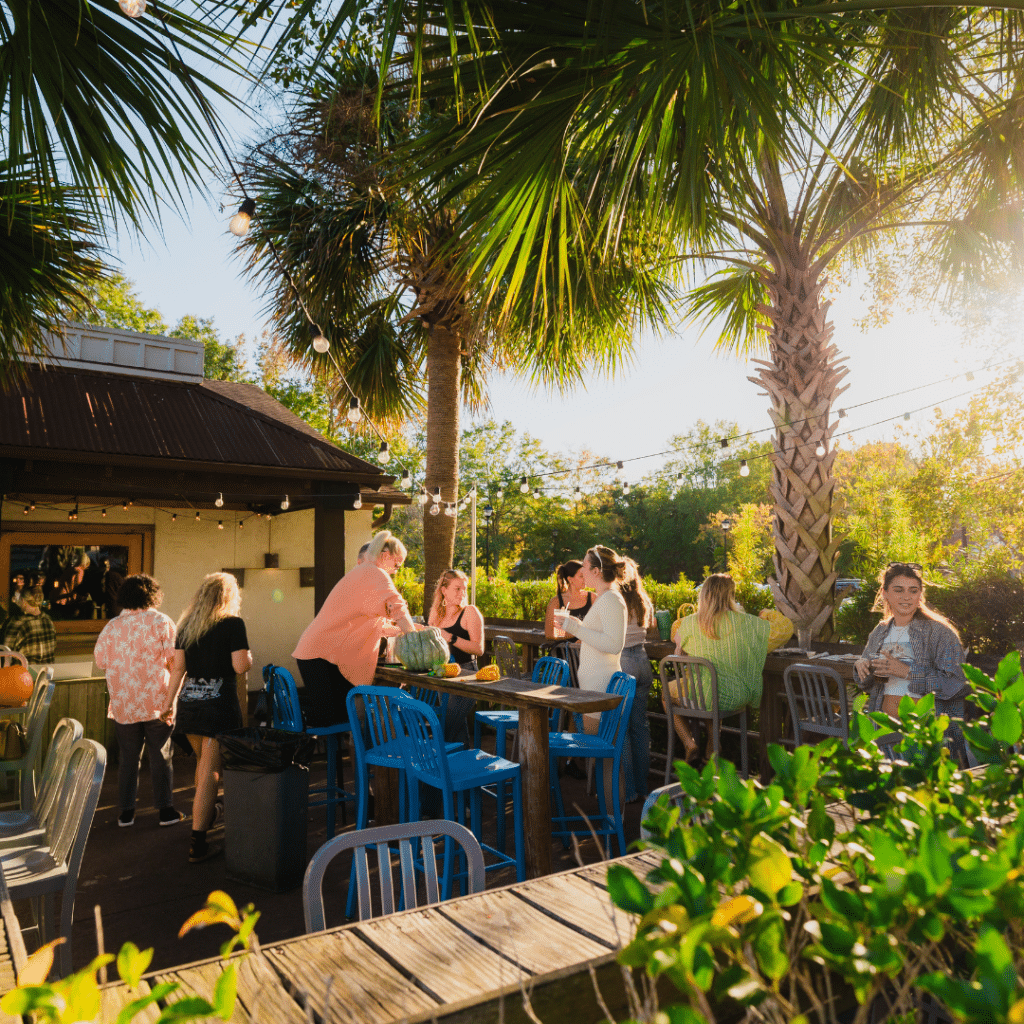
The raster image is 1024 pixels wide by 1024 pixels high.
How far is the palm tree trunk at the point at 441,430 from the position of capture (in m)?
8.74

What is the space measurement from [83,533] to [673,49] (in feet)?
32.4

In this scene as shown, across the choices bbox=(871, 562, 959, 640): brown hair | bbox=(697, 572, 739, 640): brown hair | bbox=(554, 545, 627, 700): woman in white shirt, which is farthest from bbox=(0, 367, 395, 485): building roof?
bbox=(871, 562, 959, 640): brown hair

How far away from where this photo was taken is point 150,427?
8602 mm

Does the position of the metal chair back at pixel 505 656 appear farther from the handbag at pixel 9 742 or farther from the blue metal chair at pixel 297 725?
the handbag at pixel 9 742

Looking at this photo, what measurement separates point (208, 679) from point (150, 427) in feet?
15.8

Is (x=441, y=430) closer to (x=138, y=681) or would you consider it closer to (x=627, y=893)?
(x=138, y=681)

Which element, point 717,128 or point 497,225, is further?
point 497,225

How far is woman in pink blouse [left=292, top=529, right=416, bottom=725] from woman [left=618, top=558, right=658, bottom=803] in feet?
5.40

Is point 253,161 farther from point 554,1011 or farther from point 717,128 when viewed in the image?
point 554,1011

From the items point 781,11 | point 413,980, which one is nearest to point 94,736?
point 413,980

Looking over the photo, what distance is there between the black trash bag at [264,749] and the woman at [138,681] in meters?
1.08

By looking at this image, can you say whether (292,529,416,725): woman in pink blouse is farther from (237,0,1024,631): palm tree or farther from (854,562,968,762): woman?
(854,562,968,762): woman

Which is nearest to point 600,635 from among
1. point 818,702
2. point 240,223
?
point 818,702

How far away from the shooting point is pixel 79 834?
2.73m
